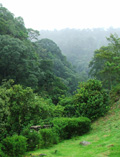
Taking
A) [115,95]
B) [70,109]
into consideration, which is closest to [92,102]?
[70,109]

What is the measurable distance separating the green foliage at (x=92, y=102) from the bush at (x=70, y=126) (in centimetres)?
266

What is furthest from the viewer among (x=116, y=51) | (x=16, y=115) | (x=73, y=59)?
(x=73, y=59)

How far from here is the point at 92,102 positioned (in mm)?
13742

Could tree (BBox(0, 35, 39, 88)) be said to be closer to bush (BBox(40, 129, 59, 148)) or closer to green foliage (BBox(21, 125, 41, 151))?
bush (BBox(40, 129, 59, 148))

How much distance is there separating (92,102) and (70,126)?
3751 mm

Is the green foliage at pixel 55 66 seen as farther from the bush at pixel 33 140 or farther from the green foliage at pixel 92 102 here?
the bush at pixel 33 140

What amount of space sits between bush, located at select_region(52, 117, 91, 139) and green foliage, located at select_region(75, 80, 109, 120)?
266 cm

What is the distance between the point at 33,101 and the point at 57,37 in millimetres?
113422

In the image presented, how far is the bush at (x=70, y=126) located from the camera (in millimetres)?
10344

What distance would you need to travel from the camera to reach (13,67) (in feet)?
72.8

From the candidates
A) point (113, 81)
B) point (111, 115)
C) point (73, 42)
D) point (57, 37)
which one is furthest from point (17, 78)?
point (57, 37)

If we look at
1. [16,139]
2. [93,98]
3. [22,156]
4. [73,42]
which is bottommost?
[22,156]

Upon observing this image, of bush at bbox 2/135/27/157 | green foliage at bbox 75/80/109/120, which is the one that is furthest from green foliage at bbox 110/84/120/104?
bush at bbox 2/135/27/157

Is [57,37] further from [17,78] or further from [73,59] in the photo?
[17,78]
